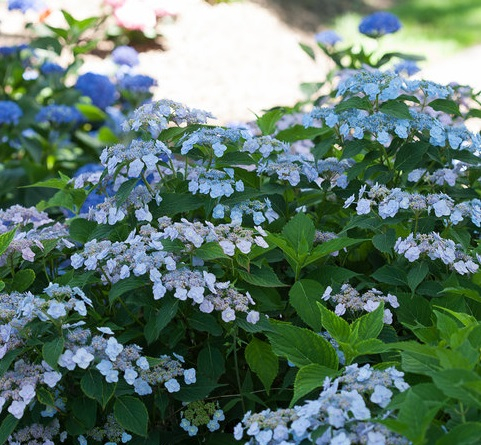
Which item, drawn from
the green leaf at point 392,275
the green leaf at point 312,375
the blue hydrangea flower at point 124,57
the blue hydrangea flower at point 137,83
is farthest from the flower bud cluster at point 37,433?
the blue hydrangea flower at point 124,57

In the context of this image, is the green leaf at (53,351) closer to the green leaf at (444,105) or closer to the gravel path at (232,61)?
the green leaf at (444,105)

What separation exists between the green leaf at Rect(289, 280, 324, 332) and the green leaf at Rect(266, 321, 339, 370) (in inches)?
5.0

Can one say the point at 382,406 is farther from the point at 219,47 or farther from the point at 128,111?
the point at 219,47

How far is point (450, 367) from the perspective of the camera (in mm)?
1312

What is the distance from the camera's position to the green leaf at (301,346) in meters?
1.58

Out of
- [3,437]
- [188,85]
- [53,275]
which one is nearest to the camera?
[3,437]

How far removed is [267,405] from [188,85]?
4.66 meters

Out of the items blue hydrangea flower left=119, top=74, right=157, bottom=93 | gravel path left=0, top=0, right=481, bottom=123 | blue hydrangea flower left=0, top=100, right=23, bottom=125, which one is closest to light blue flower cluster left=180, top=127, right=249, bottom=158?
blue hydrangea flower left=0, top=100, right=23, bottom=125

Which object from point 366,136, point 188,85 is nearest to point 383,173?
point 366,136

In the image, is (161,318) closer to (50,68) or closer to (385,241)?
(385,241)

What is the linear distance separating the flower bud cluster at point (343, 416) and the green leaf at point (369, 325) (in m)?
0.14

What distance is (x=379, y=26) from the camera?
11.1ft

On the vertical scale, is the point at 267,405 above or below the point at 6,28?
above

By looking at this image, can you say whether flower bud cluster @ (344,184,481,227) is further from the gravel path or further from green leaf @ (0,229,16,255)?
the gravel path
